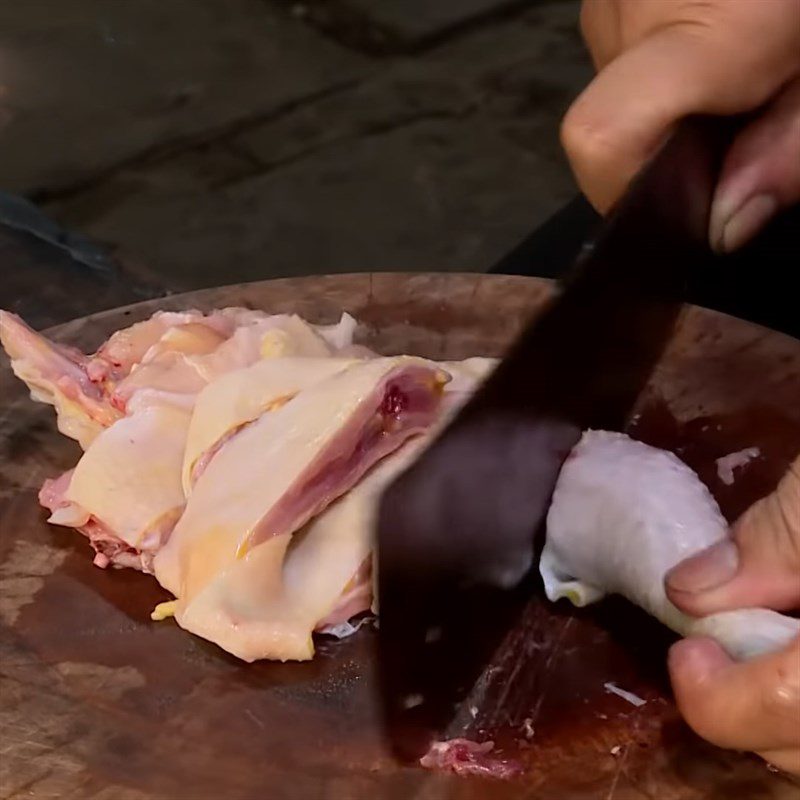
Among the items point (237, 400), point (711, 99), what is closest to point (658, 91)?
point (711, 99)

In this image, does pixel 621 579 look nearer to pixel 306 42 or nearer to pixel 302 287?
pixel 302 287

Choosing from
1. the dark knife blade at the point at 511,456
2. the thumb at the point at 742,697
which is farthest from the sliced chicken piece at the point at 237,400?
the thumb at the point at 742,697

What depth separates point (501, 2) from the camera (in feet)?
13.4

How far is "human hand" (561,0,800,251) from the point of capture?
1.41 meters

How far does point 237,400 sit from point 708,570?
51cm

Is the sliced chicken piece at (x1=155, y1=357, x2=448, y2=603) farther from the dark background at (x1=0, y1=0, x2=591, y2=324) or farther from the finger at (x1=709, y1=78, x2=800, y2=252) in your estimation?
the dark background at (x1=0, y1=0, x2=591, y2=324)

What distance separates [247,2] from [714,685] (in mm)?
3561

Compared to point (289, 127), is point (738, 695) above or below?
above

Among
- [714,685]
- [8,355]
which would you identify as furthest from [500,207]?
[714,685]

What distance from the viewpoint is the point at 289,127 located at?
3594mm

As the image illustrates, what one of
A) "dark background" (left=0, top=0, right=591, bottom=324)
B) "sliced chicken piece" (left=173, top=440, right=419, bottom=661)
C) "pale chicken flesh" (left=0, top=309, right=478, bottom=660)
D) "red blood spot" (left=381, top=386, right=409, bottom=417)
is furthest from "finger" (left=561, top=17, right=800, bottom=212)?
"dark background" (left=0, top=0, right=591, bottom=324)

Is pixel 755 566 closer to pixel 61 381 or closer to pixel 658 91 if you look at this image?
pixel 658 91

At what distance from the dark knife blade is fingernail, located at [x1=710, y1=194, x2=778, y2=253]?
0.05m

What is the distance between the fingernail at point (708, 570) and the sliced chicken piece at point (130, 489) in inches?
20.7
